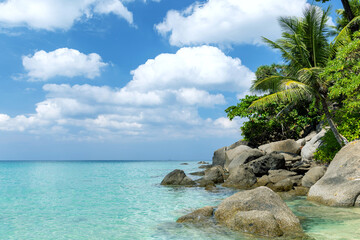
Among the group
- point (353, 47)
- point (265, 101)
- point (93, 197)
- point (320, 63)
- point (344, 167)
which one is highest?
point (320, 63)

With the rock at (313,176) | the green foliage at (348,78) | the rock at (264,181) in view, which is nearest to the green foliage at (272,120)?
the green foliage at (348,78)

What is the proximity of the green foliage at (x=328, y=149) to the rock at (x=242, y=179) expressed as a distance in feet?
12.8

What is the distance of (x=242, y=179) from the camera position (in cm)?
1535

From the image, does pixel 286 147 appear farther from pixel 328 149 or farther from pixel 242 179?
pixel 242 179

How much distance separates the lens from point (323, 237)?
6355 millimetres

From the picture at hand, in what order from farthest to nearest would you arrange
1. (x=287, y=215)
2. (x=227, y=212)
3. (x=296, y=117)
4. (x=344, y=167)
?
(x=296, y=117)
(x=344, y=167)
(x=227, y=212)
(x=287, y=215)

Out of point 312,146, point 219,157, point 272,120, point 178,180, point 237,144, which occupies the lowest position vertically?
point 178,180

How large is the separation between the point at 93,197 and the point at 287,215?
10.5m

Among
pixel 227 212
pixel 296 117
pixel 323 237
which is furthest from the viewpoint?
pixel 296 117

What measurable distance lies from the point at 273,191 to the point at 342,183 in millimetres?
2671

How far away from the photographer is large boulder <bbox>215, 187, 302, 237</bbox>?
21.2ft

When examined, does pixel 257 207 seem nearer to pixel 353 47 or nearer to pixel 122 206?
pixel 122 206

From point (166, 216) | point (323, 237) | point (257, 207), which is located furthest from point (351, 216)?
point (166, 216)

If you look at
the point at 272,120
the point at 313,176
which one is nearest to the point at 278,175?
the point at 313,176
